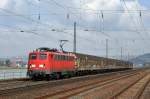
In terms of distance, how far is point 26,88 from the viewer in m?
30.3

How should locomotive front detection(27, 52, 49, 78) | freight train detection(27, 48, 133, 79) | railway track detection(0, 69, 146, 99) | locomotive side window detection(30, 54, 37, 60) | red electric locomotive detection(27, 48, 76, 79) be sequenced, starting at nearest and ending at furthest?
1. railway track detection(0, 69, 146, 99)
2. locomotive front detection(27, 52, 49, 78)
3. red electric locomotive detection(27, 48, 76, 79)
4. freight train detection(27, 48, 133, 79)
5. locomotive side window detection(30, 54, 37, 60)

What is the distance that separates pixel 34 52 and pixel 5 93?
19.0 metres

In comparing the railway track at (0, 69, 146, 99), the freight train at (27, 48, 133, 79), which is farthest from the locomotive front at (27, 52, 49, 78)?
the railway track at (0, 69, 146, 99)

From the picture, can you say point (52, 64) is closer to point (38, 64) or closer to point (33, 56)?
point (38, 64)

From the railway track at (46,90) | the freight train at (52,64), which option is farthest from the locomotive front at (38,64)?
the railway track at (46,90)

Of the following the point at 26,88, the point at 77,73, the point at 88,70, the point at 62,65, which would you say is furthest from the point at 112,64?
the point at 26,88

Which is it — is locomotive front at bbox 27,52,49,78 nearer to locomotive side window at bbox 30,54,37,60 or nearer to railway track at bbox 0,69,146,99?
locomotive side window at bbox 30,54,37,60

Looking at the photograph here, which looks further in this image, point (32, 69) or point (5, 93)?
point (32, 69)

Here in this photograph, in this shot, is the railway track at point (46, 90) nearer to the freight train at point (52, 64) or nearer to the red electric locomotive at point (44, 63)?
the red electric locomotive at point (44, 63)

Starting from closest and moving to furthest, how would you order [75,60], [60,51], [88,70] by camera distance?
[60,51]
[75,60]
[88,70]

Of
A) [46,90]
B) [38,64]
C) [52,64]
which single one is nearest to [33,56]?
[38,64]

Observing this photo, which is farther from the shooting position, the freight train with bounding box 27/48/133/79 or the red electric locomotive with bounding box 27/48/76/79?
the freight train with bounding box 27/48/133/79

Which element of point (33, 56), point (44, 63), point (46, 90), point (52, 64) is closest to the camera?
point (46, 90)

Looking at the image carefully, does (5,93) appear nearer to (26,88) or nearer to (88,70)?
(26,88)
